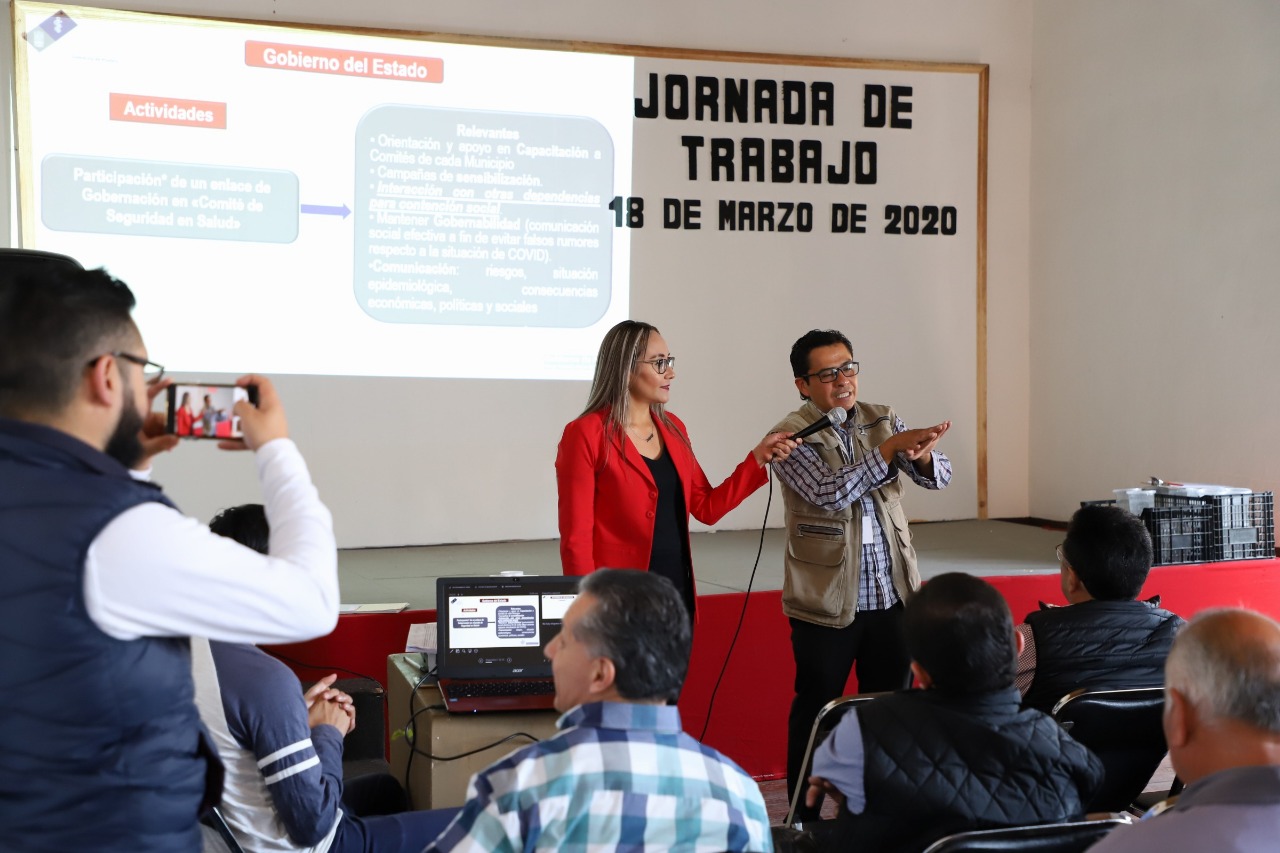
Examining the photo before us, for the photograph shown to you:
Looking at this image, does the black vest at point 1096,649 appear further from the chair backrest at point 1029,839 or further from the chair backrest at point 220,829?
the chair backrest at point 220,829

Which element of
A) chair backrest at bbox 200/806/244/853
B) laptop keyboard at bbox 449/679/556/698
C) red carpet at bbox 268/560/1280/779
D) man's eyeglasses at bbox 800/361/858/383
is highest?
man's eyeglasses at bbox 800/361/858/383

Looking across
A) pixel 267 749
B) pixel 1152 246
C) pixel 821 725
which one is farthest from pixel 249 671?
pixel 1152 246

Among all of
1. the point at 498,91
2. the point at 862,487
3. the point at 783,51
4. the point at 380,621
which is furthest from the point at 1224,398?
the point at 380,621

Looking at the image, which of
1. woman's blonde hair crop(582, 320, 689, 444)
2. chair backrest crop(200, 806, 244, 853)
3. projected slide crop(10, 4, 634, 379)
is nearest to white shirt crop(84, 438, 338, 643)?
chair backrest crop(200, 806, 244, 853)

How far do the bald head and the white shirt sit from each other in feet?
3.34

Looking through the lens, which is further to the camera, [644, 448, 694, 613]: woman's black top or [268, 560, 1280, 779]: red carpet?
[268, 560, 1280, 779]: red carpet

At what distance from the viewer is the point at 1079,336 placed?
6781 millimetres

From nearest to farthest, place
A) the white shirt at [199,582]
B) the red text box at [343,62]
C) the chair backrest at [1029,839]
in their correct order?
the white shirt at [199,582]
the chair backrest at [1029,839]
the red text box at [343,62]

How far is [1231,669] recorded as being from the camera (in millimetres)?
1338

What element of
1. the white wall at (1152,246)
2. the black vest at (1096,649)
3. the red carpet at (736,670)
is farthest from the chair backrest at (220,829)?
the white wall at (1152,246)

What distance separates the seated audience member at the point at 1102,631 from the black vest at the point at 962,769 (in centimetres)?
61

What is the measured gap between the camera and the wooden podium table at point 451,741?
228 cm

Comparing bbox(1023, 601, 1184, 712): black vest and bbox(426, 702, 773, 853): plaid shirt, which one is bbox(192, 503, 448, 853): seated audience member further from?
bbox(1023, 601, 1184, 712): black vest

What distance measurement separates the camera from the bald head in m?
1.32
